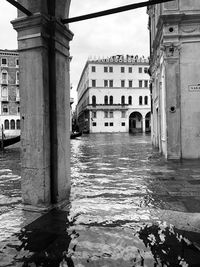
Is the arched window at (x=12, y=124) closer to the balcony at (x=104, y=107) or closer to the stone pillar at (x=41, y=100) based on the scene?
the balcony at (x=104, y=107)

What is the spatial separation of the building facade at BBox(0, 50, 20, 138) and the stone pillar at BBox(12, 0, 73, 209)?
49097mm

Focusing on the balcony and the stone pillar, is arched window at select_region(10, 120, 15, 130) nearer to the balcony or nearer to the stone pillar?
the balcony

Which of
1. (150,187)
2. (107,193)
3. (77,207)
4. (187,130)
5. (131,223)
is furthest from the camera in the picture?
(187,130)

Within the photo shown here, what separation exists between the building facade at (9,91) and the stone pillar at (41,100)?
49097 millimetres

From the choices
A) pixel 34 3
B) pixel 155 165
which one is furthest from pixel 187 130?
pixel 34 3

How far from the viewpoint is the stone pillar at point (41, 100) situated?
4.98m

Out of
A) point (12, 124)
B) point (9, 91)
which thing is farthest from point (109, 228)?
point (9, 91)

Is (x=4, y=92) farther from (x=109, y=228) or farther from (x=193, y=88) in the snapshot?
(x=109, y=228)

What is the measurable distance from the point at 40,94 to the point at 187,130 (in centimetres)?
811

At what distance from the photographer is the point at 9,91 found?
52625mm

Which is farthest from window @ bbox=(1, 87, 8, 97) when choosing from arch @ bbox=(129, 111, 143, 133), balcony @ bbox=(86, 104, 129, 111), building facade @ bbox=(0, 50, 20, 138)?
arch @ bbox=(129, 111, 143, 133)

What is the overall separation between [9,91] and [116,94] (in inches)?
915

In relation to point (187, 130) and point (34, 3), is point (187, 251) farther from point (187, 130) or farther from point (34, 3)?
point (187, 130)

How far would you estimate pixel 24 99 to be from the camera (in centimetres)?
510
